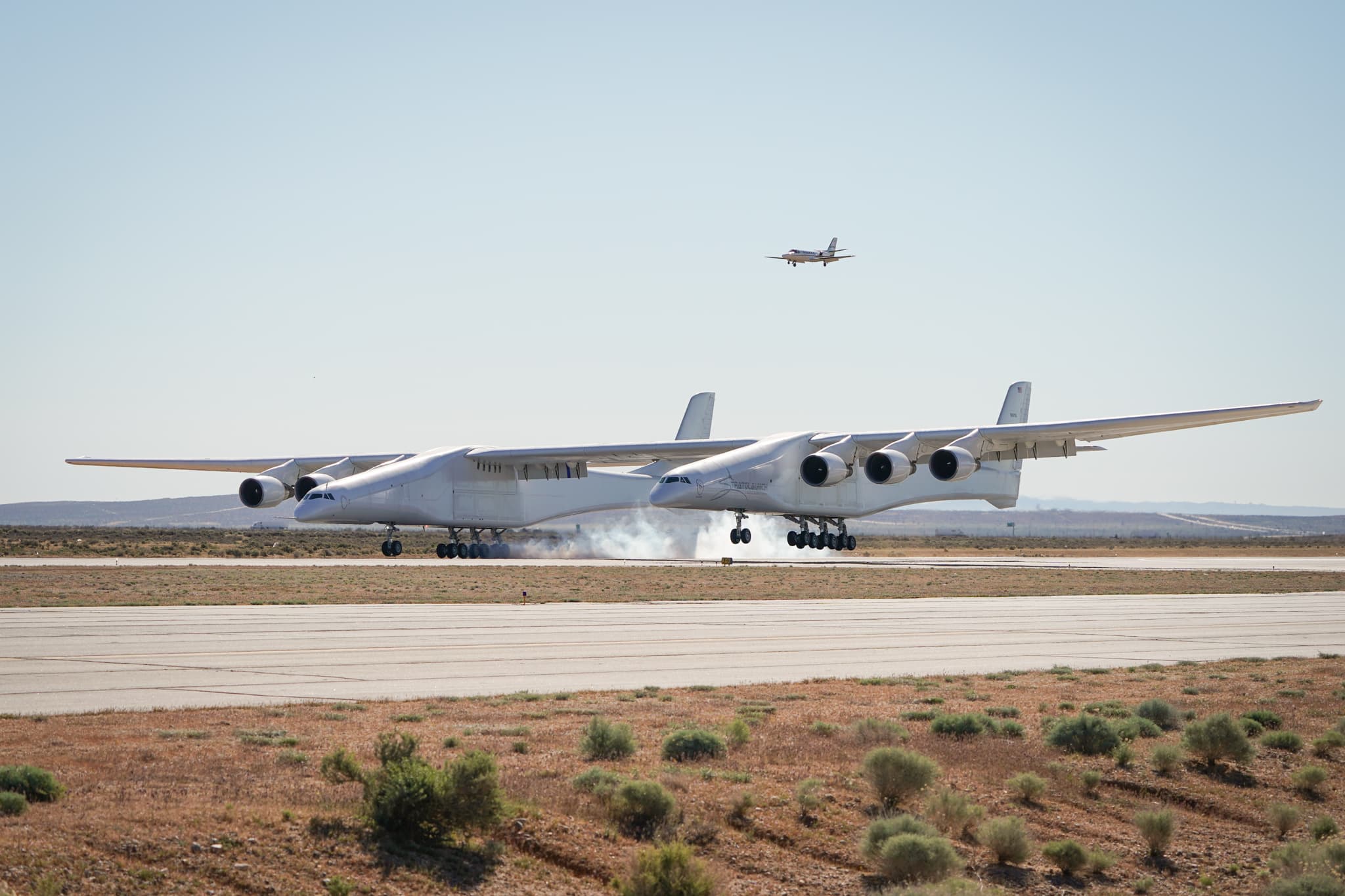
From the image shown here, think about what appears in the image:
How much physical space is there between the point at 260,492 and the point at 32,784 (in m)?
48.4

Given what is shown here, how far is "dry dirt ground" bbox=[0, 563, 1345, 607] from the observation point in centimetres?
3148

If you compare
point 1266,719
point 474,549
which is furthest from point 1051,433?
point 1266,719

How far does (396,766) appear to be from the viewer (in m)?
8.67

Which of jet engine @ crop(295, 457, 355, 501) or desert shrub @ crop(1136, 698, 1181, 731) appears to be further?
jet engine @ crop(295, 457, 355, 501)

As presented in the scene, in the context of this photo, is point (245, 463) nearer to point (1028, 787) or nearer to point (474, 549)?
point (474, 549)

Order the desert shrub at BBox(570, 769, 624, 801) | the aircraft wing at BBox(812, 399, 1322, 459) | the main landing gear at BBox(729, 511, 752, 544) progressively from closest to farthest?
the desert shrub at BBox(570, 769, 624, 801)
the aircraft wing at BBox(812, 399, 1322, 459)
the main landing gear at BBox(729, 511, 752, 544)

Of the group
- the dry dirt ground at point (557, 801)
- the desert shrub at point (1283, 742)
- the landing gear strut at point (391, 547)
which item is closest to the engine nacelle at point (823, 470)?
the landing gear strut at point (391, 547)

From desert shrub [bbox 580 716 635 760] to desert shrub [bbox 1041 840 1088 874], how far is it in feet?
10.9

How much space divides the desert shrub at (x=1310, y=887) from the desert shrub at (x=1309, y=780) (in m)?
3.39

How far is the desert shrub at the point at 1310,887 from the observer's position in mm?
8359

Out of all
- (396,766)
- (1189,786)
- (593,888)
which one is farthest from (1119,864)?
(396,766)

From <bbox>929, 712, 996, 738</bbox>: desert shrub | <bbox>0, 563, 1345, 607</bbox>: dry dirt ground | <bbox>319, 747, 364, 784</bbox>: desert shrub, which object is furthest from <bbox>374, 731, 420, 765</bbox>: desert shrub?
<bbox>0, 563, 1345, 607</bbox>: dry dirt ground

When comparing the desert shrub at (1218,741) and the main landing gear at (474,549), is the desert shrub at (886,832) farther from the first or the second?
the main landing gear at (474,549)

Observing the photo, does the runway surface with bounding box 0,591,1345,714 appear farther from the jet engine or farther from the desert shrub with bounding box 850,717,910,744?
the jet engine
